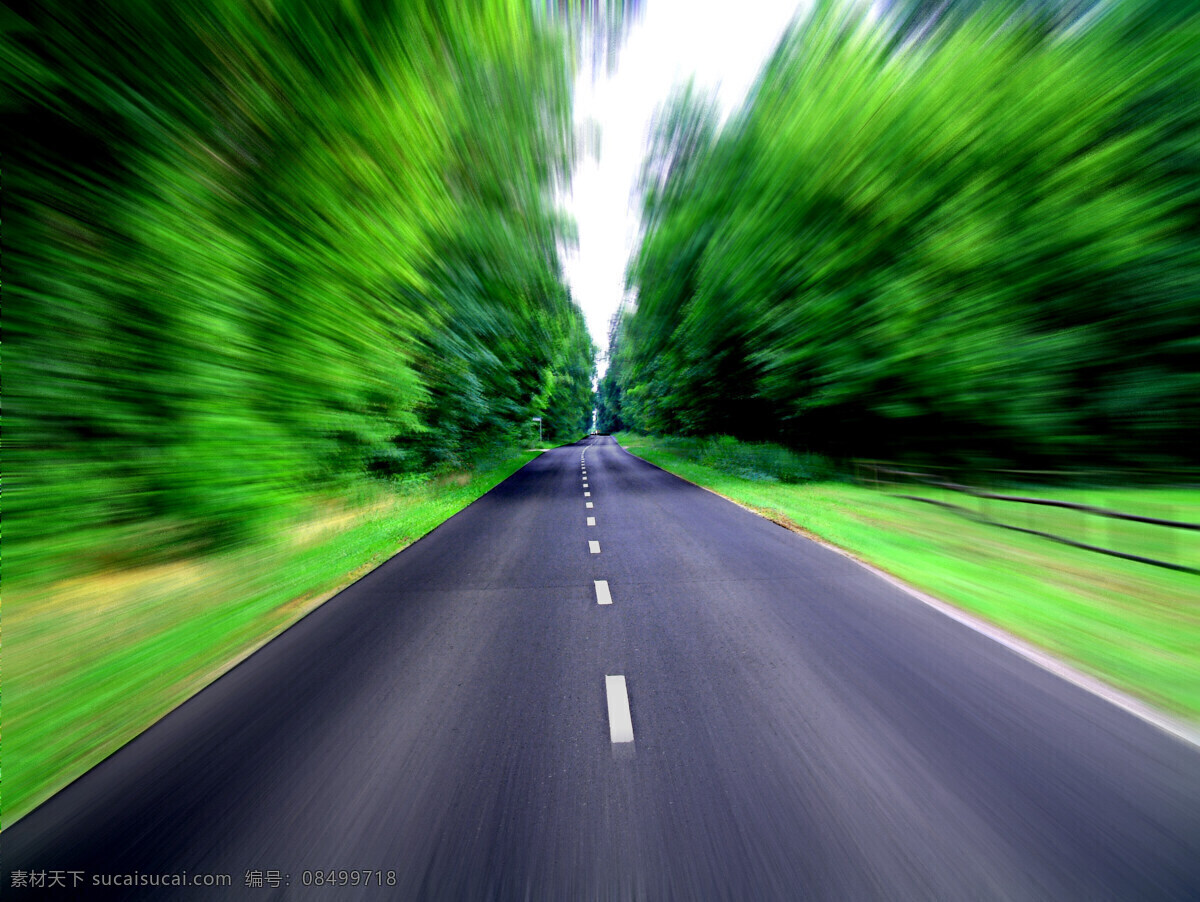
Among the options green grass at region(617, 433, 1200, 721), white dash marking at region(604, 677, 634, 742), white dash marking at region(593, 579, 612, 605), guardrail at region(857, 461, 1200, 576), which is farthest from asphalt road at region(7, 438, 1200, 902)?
guardrail at region(857, 461, 1200, 576)

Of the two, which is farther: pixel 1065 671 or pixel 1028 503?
pixel 1028 503

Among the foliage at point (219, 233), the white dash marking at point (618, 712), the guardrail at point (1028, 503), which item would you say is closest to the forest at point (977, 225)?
the guardrail at point (1028, 503)

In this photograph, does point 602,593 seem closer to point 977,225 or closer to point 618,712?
point 618,712

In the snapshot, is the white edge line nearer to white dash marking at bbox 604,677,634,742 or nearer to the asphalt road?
the asphalt road

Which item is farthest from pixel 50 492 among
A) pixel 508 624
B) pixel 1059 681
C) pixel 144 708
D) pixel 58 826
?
pixel 1059 681

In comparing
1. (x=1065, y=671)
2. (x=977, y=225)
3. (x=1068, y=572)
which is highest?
(x=977, y=225)

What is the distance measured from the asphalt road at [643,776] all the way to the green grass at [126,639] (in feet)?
0.96

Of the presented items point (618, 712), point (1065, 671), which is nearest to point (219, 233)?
point (618, 712)

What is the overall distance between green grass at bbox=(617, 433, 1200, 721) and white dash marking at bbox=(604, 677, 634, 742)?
3492mm

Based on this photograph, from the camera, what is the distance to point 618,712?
3.07 metres

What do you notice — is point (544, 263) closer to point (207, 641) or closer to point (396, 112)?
point (396, 112)

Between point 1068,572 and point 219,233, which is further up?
point 219,233

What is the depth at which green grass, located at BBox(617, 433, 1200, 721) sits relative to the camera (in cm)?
363

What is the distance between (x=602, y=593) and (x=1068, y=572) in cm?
560
